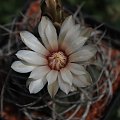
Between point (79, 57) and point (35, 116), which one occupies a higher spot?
point (79, 57)

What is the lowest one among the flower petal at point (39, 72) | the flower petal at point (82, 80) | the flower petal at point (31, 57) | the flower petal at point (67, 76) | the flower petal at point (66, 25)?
the flower petal at point (82, 80)

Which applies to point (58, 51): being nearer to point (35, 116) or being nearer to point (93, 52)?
point (93, 52)

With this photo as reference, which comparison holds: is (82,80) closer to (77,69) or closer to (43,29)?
(77,69)

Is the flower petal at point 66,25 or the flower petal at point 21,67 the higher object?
the flower petal at point 66,25

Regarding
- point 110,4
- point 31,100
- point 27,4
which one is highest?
point 27,4

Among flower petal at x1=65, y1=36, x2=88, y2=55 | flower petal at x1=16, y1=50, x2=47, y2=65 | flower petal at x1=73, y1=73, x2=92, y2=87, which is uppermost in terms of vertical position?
flower petal at x1=16, y1=50, x2=47, y2=65

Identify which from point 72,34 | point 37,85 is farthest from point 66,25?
point 37,85

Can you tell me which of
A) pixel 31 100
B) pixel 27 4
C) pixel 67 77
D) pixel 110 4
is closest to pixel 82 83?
pixel 67 77

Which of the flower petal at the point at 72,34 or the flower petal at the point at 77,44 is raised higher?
the flower petal at the point at 72,34
